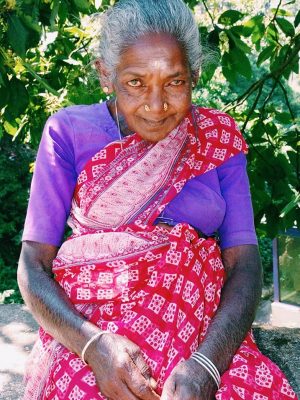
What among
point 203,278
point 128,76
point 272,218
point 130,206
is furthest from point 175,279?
point 272,218

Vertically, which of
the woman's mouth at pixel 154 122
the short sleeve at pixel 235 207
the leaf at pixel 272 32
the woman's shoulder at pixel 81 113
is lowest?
the short sleeve at pixel 235 207

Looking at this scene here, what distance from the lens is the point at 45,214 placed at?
1.97 meters

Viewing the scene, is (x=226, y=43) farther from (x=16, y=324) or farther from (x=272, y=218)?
(x=16, y=324)

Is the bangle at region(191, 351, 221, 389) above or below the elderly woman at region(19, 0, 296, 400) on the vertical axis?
below

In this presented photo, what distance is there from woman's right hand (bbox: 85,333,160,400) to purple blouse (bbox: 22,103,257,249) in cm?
42

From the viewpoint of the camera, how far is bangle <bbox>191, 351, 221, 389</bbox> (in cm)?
171

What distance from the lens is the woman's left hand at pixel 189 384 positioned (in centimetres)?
164

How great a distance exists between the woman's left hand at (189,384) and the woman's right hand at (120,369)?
0.06 m

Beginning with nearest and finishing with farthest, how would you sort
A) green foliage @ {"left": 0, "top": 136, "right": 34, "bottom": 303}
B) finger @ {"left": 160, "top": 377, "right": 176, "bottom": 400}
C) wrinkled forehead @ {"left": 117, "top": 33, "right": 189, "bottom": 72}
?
1. finger @ {"left": 160, "top": 377, "right": 176, "bottom": 400}
2. wrinkled forehead @ {"left": 117, "top": 33, "right": 189, "bottom": 72}
3. green foliage @ {"left": 0, "top": 136, "right": 34, "bottom": 303}

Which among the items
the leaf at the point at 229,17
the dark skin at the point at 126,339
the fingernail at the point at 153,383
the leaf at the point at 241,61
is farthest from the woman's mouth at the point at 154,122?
the leaf at the point at 229,17

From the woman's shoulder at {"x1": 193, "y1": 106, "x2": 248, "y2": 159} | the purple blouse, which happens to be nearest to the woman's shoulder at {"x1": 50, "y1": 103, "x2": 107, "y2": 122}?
the purple blouse

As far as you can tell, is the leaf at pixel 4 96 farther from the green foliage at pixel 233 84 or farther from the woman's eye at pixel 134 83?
the woman's eye at pixel 134 83

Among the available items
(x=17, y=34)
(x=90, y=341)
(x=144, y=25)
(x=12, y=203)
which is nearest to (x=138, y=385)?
(x=90, y=341)

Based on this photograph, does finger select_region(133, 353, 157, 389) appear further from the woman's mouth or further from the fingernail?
the woman's mouth
